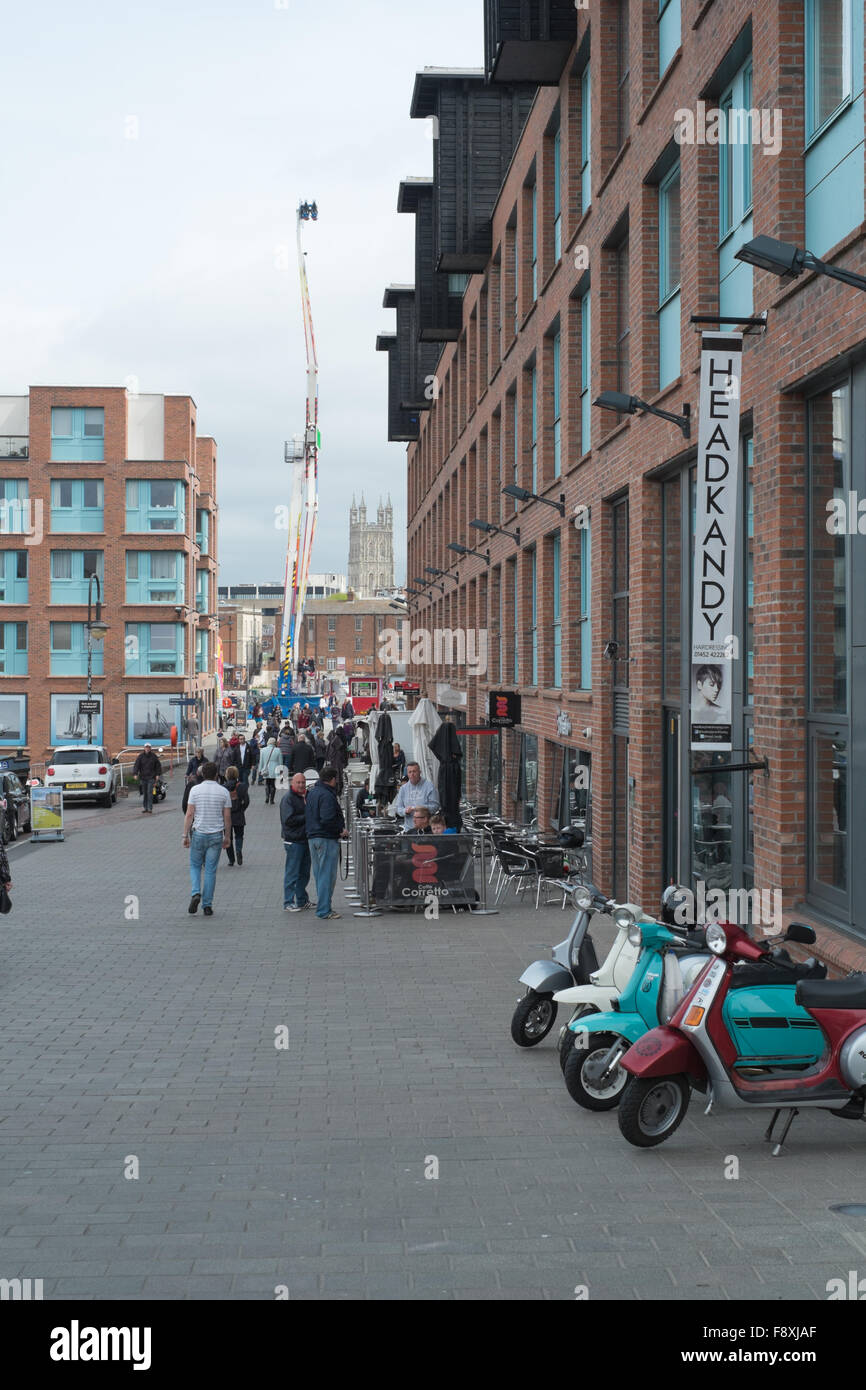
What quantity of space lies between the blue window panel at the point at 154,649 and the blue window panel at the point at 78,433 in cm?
741

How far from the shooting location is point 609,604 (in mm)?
16281

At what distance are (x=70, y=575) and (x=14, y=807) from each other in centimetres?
3150

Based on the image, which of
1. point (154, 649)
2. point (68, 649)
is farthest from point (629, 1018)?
point (68, 649)

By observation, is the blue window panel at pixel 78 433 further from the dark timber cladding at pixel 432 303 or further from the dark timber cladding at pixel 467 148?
the dark timber cladding at pixel 467 148

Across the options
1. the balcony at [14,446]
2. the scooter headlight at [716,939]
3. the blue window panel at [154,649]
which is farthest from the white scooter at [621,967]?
the balcony at [14,446]

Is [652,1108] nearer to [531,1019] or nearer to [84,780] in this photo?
[531,1019]

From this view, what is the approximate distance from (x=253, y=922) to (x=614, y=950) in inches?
283

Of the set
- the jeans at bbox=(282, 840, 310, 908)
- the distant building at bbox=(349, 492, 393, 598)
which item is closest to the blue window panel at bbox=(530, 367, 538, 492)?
the jeans at bbox=(282, 840, 310, 908)

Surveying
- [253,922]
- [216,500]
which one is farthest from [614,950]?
[216,500]

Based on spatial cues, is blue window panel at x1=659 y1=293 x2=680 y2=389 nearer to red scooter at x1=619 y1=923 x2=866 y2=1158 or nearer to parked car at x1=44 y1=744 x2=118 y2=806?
red scooter at x1=619 y1=923 x2=866 y2=1158

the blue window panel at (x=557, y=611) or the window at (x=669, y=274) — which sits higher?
the window at (x=669, y=274)

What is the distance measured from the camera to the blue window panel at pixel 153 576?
185 feet
